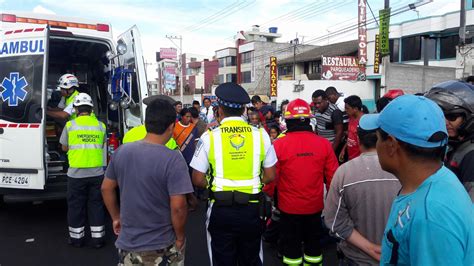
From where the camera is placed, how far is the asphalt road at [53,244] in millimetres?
4098

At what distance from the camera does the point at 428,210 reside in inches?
42.3

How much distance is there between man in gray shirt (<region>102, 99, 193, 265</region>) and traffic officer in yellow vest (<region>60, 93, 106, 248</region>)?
2104mm

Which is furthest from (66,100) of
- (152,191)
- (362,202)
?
(362,202)

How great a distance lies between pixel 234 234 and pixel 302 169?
87 cm

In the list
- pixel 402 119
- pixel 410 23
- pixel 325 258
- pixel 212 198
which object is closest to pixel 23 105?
pixel 212 198

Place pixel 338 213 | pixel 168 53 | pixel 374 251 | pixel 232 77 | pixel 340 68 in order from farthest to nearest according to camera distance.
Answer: pixel 168 53
pixel 232 77
pixel 340 68
pixel 338 213
pixel 374 251

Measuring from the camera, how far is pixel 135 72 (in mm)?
5230

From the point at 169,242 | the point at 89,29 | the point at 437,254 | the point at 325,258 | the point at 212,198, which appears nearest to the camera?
the point at 437,254

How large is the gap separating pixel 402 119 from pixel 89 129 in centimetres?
398

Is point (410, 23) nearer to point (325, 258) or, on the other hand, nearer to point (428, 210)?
point (325, 258)

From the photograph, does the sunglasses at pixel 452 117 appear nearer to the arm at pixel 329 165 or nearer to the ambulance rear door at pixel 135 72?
the arm at pixel 329 165

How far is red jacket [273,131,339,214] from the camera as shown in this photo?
3.28 m

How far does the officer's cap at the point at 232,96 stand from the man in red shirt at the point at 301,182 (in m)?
0.60

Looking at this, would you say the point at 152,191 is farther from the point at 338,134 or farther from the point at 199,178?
the point at 338,134
